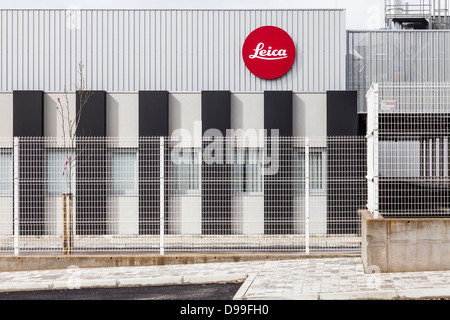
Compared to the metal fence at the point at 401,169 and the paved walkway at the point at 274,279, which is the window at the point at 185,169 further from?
the metal fence at the point at 401,169

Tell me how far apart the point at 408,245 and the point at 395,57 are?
37.1ft

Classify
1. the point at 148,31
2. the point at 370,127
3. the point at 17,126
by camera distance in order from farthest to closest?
the point at 148,31 → the point at 17,126 → the point at 370,127

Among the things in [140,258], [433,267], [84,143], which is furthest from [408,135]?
[84,143]

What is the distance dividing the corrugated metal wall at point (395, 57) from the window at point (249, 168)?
18.0ft

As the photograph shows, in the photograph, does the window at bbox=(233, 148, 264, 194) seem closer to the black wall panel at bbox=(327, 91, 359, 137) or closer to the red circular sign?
the black wall panel at bbox=(327, 91, 359, 137)

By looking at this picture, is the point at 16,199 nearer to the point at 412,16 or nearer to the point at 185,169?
the point at 185,169

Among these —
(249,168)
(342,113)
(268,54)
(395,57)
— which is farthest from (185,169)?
(395,57)

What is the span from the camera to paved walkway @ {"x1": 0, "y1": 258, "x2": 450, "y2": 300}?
773 centimetres

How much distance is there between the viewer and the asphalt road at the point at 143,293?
8.36m

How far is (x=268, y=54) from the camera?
17766 mm

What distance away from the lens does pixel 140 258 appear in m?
11.1

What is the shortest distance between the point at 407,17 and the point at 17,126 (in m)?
15.5

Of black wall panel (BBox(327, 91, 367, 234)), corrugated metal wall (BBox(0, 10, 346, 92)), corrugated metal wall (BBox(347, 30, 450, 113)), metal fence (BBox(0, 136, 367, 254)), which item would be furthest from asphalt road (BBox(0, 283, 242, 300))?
corrugated metal wall (BBox(347, 30, 450, 113))

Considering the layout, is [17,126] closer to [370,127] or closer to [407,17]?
[370,127]
